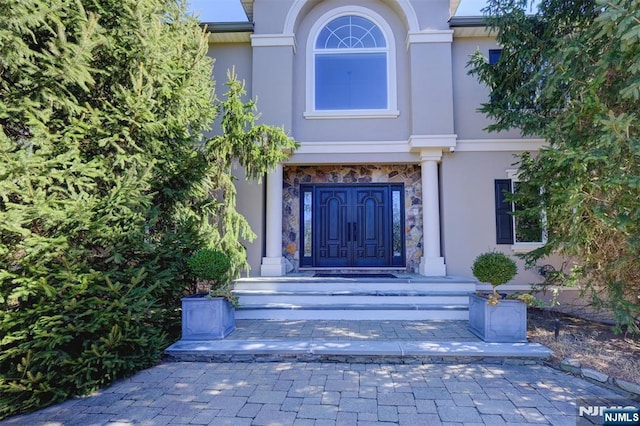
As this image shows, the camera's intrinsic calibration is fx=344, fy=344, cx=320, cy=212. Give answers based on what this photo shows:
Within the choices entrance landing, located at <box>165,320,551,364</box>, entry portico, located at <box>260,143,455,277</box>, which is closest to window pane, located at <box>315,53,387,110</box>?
entry portico, located at <box>260,143,455,277</box>

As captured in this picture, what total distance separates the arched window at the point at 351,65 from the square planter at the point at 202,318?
505cm

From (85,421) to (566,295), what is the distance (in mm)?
8526

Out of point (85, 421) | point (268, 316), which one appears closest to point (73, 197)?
point (85, 421)

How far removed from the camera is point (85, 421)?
3092 millimetres

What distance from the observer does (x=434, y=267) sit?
24.4ft

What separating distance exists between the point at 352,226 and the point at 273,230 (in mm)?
2073

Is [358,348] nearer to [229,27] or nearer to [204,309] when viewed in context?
[204,309]

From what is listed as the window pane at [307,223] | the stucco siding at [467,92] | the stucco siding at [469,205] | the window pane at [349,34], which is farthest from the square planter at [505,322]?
the window pane at [349,34]

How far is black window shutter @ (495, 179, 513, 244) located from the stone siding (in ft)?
5.62

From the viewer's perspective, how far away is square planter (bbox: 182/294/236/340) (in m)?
4.82

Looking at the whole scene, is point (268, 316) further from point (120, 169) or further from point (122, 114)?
point (122, 114)

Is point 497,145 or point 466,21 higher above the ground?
point 466,21

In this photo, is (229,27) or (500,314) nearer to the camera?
(500,314)

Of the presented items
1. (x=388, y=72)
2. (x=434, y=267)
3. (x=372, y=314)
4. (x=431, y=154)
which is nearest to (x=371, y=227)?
(x=434, y=267)
